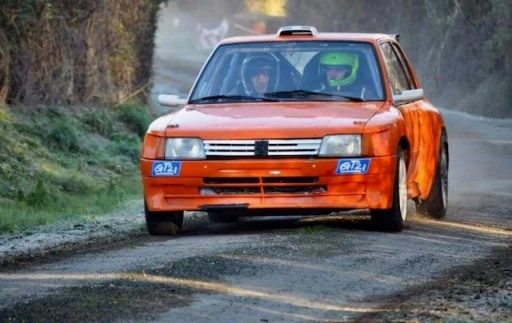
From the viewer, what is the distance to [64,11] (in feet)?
70.5

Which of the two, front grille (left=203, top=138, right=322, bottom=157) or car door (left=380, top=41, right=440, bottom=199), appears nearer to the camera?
front grille (left=203, top=138, right=322, bottom=157)

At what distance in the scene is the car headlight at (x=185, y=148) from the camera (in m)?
10.7

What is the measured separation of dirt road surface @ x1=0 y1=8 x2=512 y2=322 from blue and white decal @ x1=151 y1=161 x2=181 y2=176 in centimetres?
49

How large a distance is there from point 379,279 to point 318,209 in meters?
2.39

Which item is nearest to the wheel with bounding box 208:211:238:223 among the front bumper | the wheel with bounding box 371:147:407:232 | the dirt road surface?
the dirt road surface

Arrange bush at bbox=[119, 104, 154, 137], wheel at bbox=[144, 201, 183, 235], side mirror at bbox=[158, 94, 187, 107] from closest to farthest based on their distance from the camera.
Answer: wheel at bbox=[144, 201, 183, 235], side mirror at bbox=[158, 94, 187, 107], bush at bbox=[119, 104, 154, 137]

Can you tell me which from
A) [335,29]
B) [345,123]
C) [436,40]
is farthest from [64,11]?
[335,29]

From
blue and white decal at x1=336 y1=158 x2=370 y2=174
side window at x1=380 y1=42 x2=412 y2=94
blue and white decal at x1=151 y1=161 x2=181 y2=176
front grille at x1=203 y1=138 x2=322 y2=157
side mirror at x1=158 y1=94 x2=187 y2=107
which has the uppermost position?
side window at x1=380 y1=42 x2=412 y2=94

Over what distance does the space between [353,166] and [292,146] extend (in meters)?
0.46

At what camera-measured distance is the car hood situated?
34.6 ft

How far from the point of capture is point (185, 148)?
10.7 metres

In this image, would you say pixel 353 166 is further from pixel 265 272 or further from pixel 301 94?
pixel 265 272

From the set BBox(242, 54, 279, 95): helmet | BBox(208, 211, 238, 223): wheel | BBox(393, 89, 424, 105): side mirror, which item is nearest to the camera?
BBox(393, 89, 424, 105): side mirror

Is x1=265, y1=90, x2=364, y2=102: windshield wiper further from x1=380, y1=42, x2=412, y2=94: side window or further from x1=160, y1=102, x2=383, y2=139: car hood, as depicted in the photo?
x1=380, y1=42, x2=412, y2=94: side window
